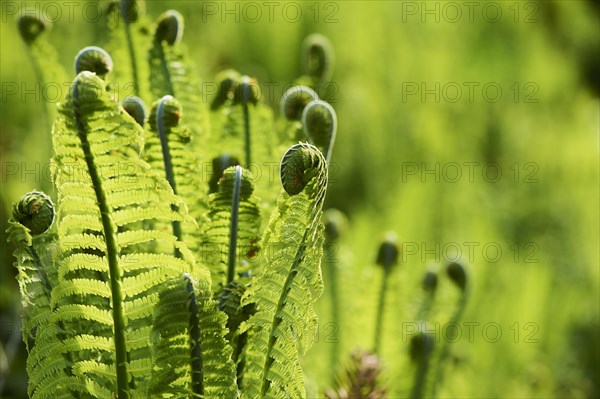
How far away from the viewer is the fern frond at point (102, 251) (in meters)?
0.36

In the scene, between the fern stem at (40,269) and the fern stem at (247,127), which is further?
the fern stem at (247,127)

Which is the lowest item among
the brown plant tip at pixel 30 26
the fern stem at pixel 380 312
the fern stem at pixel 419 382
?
the fern stem at pixel 419 382

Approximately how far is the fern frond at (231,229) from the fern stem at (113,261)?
78 millimetres

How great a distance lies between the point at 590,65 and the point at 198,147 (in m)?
2.24

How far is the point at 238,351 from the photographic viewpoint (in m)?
0.45

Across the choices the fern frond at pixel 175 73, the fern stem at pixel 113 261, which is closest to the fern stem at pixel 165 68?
the fern frond at pixel 175 73

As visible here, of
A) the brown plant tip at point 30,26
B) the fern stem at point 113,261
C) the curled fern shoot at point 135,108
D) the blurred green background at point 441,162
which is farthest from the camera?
the blurred green background at point 441,162

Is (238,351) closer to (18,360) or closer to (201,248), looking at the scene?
(201,248)

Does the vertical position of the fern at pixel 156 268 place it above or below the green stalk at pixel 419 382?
above

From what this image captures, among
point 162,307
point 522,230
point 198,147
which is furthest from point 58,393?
point 522,230

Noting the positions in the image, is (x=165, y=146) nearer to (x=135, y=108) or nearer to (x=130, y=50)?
(x=135, y=108)

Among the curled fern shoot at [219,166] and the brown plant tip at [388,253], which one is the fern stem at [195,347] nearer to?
the curled fern shoot at [219,166]

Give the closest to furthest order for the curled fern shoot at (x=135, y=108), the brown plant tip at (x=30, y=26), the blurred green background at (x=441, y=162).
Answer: the curled fern shoot at (x=135, y=108) → the brown plant tip at (x=30, y=26) → the blurred green background at (x=441, y=162)

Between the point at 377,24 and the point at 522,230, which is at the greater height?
the point at 377,24
